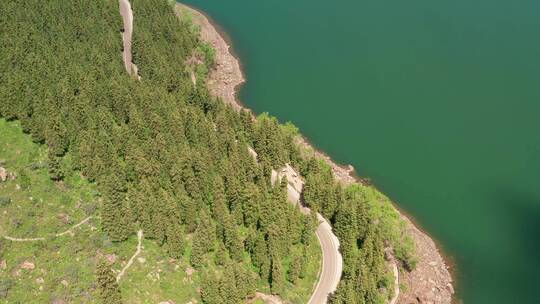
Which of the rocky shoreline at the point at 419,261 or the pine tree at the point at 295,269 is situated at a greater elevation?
the rocky shoreline at the point at 419,261

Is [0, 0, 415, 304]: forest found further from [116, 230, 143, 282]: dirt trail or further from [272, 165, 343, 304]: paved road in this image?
[272, 165, 343, 304]: paved road

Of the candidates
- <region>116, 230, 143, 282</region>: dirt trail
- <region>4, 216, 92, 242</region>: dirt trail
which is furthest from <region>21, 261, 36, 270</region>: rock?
<region>116, 230, 143, 282</region>: dirt trail

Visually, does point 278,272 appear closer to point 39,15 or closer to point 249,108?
point 249,108

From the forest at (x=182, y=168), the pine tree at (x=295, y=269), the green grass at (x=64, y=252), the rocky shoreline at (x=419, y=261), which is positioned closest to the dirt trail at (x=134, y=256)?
the green grass at (x=64, y=252)

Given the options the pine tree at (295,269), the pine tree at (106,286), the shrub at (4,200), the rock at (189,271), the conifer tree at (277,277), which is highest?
the pine tree at (295,269)

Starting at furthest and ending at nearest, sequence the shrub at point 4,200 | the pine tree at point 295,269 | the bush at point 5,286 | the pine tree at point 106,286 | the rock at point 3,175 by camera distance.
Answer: the pine tree at point 295,269 → the rock at point 3,175 → the shrub at point 4,200 → the pine tree at point 106,286 → the bush at point 5,286

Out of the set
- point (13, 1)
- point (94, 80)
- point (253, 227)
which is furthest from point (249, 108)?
point (13, 1)

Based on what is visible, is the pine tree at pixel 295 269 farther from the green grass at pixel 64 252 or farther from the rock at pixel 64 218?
the rock at pixel 64 218
